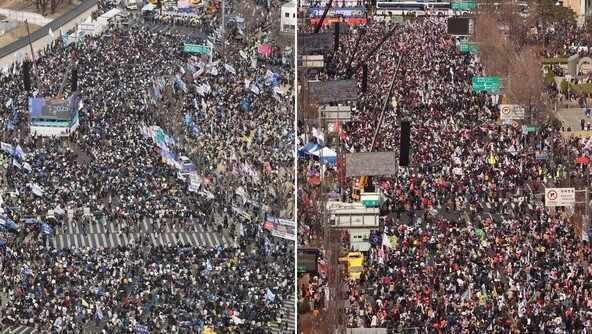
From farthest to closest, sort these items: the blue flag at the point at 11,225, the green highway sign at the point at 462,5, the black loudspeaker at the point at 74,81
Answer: the green highway sign at the point at 462,5 → the black loudspeaker at the point at 74,81 → the blue flag at the point at 11,225

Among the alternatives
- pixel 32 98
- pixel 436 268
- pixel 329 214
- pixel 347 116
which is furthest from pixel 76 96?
pixel 436 268

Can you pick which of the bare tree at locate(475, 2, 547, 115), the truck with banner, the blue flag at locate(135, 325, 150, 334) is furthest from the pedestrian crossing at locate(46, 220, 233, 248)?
the truck with banner

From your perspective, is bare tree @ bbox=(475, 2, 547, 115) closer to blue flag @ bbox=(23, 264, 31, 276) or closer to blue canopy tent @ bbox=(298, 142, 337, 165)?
blue canopy tent @ bbox=(298, 142, 337, 165)

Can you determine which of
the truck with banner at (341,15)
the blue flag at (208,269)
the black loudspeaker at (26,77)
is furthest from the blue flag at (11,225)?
the truck with banner at (341,15)

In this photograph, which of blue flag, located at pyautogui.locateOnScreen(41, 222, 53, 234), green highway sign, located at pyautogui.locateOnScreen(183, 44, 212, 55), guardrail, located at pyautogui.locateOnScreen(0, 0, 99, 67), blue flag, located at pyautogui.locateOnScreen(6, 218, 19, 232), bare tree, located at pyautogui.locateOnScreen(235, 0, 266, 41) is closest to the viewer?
blue flag, located at pyautogui.locateOnScreen(41, 222, 53, 234)

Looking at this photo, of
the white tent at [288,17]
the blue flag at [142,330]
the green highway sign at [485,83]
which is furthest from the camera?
the white tent at [288,17]

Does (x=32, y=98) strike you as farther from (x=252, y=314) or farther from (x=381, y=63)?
(x=252, y=314)

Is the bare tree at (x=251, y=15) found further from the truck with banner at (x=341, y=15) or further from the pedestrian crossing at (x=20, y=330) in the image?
the pedestrian crossing at (x=20, y=330)
